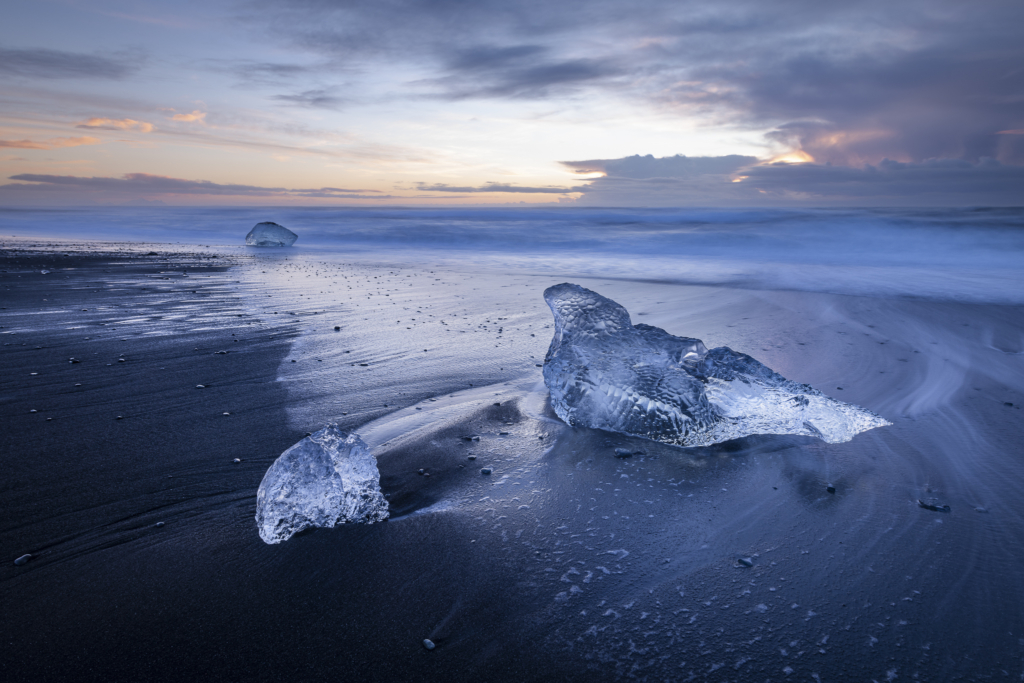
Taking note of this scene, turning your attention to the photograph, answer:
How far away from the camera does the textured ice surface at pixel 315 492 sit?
193 cm

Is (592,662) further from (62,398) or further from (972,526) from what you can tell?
(62,398)

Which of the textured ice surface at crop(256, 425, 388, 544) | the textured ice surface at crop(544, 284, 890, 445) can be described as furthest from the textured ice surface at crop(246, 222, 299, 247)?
the textured ice surface at crop(256, 425, 388, 544)

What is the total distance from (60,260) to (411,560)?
13.2 meters

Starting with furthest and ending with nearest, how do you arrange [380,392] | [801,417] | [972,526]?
[380,392] < [801,417] < [972,526]

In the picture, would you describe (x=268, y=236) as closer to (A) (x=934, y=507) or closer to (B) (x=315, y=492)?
(B) (x=315, y=492)

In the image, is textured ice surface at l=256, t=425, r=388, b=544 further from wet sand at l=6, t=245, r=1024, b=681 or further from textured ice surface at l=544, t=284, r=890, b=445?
textured ice surface at l=544, t=284, r=890, b=445

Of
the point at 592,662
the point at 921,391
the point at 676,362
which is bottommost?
the point at 592,662

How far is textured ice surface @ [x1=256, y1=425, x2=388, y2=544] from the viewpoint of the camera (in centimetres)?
193

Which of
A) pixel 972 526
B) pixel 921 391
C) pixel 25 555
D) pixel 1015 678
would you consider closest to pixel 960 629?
pixel 1015 678

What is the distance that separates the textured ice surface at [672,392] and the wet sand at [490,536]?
11cm

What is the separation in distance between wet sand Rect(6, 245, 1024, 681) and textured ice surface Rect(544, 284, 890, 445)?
11 cm

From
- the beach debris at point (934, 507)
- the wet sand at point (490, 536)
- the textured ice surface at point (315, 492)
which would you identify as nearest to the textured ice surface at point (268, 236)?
the wet sand at point (490, 536)

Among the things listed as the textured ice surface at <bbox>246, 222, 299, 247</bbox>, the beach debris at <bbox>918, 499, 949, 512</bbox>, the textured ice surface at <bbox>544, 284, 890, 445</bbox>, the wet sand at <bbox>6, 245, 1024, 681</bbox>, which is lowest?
the wet sand at <bbox>6, 245, 1024, 681</bbox>

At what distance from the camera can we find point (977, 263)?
1445 centimetres
